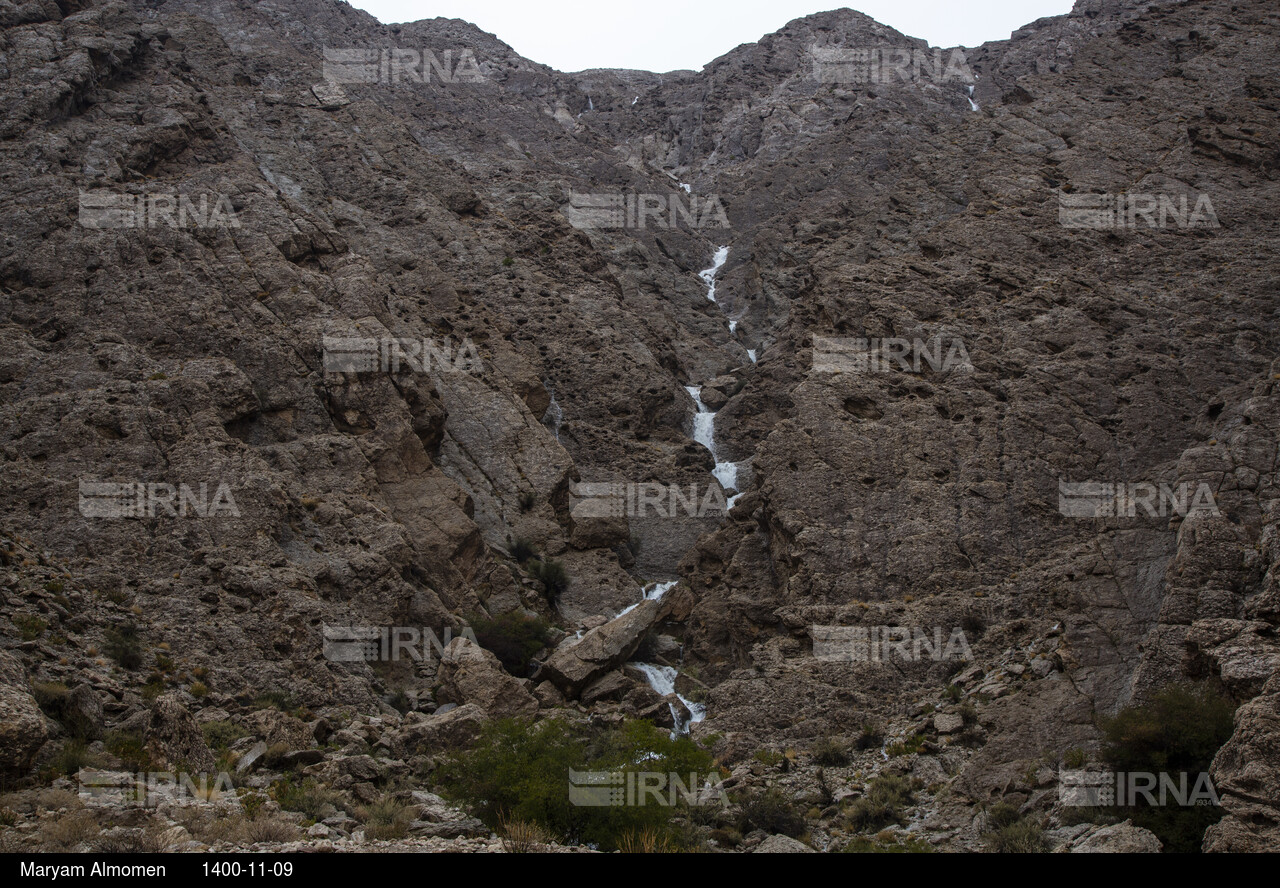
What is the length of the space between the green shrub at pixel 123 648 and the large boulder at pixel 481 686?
7.77 meters

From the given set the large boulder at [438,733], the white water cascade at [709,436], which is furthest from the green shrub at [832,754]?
the white water cascade at [709,436]

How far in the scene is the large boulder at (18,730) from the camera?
46.6 feet

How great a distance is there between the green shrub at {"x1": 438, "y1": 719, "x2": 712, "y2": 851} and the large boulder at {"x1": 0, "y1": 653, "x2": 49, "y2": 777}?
7195 millimetres

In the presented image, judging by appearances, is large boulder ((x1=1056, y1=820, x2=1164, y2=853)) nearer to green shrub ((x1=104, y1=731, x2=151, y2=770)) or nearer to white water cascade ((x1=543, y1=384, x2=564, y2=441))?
green shrub ((x1=104, y1=731, x2=151, y2=770))

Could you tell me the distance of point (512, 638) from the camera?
29.6 metres

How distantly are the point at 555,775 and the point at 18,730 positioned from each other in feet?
28.9

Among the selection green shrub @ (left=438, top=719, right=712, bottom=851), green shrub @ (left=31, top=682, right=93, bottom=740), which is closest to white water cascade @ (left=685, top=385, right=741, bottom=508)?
green shrub @ (left=438, top=719, right=712, bottom=851)

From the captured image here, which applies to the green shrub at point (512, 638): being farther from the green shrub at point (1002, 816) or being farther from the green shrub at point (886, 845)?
the green shrub at point (1002, 816)

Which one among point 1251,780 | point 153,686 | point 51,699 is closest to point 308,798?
point 51,699

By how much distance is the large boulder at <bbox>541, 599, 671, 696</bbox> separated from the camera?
90.4 ft

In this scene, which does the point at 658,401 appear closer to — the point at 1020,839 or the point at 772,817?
the point at 772,817

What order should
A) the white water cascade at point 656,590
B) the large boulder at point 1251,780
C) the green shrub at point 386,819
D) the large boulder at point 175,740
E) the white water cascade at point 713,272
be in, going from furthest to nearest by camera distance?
1. the white water cascade at point 713,272
2. the white water cascade at point 656,590
3. the large boulder at point 175,740
4. the green shrub at point 386,819
5. the large boulder at point 1251,780

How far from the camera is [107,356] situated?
27.9 meters

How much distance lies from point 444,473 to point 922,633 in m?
18.9
